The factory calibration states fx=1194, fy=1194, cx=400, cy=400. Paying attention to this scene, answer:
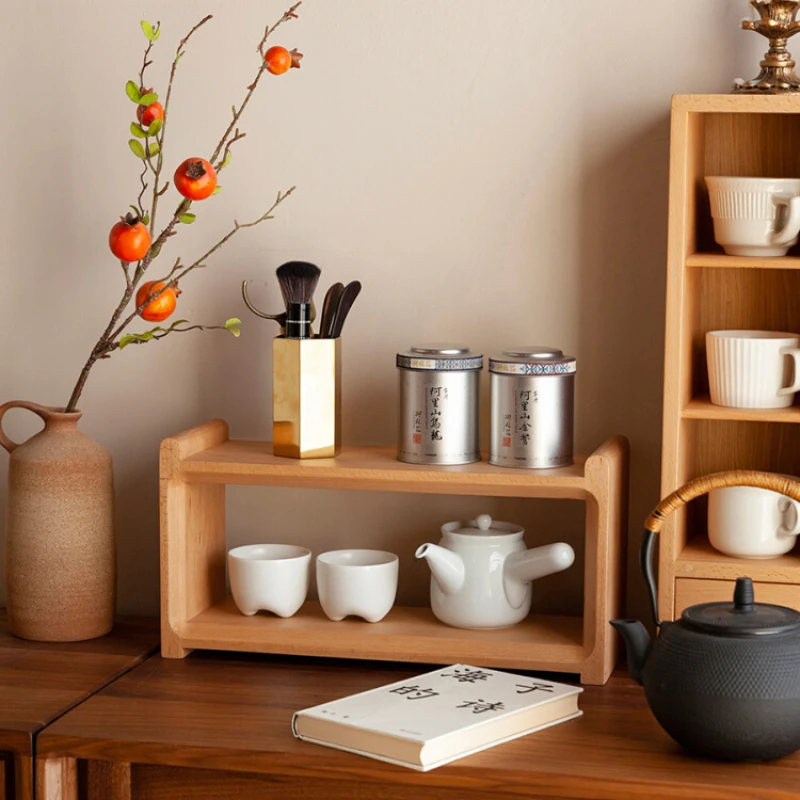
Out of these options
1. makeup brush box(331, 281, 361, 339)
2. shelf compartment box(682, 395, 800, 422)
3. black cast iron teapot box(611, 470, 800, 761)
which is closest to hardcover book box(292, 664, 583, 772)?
black cast iron teapot box(611, 470, 800, 761)

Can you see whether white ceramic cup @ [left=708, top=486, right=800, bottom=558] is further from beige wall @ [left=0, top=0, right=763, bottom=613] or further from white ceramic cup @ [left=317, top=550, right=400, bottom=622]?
white ceramic cup @ [left=317, top=550, right=400, bottom=622]

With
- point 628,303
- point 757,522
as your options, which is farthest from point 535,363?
point 757,522

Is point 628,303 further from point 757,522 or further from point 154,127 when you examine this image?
point 154,127

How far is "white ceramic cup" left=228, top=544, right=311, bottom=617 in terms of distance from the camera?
59.4 inches

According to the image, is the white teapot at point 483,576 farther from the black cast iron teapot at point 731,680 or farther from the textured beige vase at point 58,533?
the textured beige vase at point 58,533

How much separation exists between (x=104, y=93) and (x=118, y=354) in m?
0.37

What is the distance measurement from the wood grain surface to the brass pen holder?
325 millimetres

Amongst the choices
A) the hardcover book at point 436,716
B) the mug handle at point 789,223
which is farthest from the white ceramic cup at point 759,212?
the hardcover book at point 436,716

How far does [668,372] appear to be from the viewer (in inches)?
54.4

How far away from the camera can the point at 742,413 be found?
1.38 meters

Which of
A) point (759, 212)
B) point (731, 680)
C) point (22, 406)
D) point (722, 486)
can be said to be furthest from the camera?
point (22, 406)

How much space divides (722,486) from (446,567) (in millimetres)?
364

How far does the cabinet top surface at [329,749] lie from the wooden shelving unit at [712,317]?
7.0 inches

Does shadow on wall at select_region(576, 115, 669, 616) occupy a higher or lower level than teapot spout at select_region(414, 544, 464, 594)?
higher
